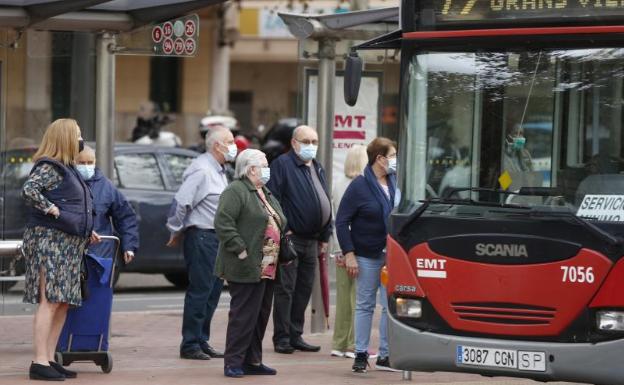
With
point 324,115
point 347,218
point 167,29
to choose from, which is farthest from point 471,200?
point 324,115

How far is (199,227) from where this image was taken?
1224 centimetres

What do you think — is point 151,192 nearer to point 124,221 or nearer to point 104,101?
point 104,101

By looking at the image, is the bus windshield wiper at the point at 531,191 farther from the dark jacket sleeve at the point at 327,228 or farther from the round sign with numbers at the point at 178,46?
the round sign with numbers at the point at 178,46

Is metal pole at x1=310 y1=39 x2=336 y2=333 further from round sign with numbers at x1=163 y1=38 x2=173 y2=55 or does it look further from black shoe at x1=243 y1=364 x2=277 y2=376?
black shoe at x1=243 y1=364 x2=277 y2=376

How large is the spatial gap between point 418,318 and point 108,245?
9.84 feet

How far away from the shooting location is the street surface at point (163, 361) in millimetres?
11281

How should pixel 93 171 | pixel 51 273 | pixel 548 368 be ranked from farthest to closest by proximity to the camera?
1. pixel 93 171
2. pixel 51 273
3. pixel 548 368

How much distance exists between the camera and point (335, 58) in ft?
47.0

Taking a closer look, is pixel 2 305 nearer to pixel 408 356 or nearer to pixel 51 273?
pixel 51 273

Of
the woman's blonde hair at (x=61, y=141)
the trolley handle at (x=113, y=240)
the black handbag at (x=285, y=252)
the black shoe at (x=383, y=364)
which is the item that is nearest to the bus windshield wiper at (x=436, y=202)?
the black handbag at (x=285, y=252)

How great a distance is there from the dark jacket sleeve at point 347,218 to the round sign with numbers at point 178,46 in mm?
2205

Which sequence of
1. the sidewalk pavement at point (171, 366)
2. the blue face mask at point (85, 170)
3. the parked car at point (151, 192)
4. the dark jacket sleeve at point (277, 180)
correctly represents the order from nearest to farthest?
the sidewalk pavement at point (171, 366)
the blue face mask at point (85, 170)
the dark jacket sleeve at point (277, 180)
the parked car at point (151, 192)

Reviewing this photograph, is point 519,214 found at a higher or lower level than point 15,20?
lower

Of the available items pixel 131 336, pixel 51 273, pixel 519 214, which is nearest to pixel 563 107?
pixel 519 214
